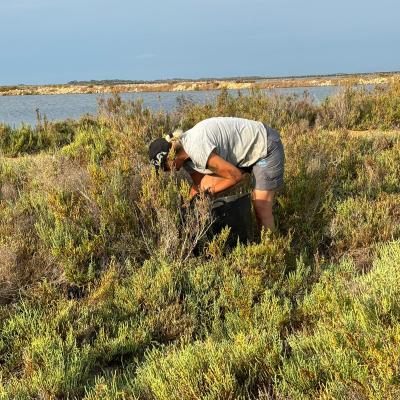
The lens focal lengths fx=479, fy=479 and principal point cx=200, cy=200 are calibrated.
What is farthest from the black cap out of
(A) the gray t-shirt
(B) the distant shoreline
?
(B) the distant shoreline

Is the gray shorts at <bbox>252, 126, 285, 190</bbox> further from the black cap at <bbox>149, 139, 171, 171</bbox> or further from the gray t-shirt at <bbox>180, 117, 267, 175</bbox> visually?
the black cap at <bbox>149, 139, 171, 171</bbox>

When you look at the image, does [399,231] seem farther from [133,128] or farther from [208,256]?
[133,128]

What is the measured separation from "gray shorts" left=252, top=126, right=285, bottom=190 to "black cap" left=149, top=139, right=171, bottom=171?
34.5 inches

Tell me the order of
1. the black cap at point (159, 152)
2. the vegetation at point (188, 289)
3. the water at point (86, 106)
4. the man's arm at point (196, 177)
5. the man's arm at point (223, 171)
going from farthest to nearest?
the water at point (86, 106)
the man's arm at point (196, 177)
the black cap at point (159, 152)
the man's arm at point (223, 171)
the vegetation at point (188, 289)

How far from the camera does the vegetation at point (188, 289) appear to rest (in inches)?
97.3

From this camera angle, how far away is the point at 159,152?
4.33m

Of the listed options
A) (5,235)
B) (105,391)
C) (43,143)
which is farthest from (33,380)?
(43,143)

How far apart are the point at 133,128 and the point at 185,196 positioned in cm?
274

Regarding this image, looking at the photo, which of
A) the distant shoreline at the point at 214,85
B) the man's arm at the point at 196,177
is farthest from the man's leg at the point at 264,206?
the distant shoreline at the point at 214,85

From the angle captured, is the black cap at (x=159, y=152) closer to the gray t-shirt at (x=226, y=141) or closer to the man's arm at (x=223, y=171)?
the gray t-shirt at (x=226, y=141)

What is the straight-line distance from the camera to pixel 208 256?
443cm

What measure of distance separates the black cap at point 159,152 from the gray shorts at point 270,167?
2.88ft

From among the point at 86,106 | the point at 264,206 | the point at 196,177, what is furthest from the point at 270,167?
the point at 86,106

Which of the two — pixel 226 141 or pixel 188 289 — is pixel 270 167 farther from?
pixel 188 289
